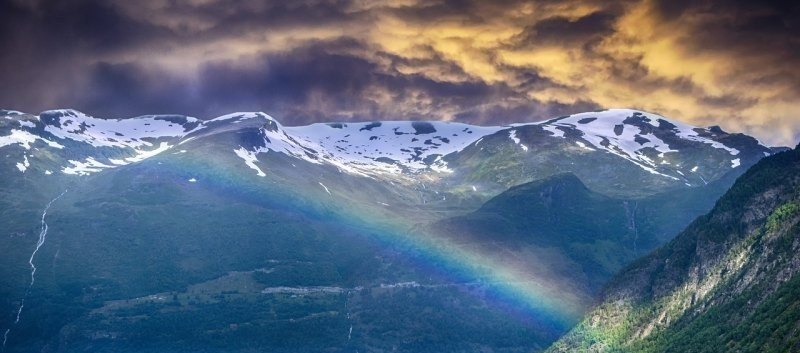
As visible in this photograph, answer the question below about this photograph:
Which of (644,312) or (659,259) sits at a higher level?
(659,259)

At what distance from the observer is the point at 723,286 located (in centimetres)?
14088

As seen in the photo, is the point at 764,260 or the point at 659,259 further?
the point at 659,259

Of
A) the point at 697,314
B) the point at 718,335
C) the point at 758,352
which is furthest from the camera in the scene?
the point at 697,314

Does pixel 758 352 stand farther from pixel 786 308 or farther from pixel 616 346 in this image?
pixel 616 346

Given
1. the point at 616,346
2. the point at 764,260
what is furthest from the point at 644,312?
the point at 764,260

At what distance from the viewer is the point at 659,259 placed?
603 feet

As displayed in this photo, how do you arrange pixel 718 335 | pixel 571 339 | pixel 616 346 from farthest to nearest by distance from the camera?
pixel 571 339 < pixel 616 346 < pixel 718 335

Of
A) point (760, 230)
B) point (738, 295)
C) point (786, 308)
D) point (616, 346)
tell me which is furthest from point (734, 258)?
point (786, 308)

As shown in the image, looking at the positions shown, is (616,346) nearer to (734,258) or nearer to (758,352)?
(734,258)

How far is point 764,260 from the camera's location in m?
134

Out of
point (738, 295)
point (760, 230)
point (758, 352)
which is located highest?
point (760, 230)

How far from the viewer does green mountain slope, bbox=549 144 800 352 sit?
374 ft

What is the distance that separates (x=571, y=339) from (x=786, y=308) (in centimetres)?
7634

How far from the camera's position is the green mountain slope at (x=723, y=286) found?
114 metres
